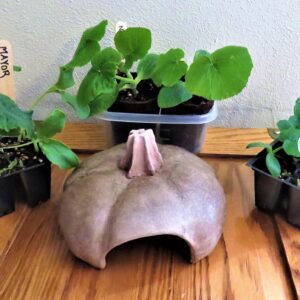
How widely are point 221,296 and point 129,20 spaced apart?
1.51 ft

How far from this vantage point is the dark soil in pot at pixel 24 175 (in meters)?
0.55

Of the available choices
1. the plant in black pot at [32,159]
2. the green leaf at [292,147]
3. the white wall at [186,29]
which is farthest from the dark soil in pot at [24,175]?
the green leaf at [292,147]

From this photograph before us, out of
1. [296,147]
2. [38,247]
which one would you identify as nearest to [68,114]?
[38,247]

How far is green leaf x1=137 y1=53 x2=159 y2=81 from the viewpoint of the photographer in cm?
59

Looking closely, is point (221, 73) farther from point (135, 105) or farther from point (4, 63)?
point (4, 63)

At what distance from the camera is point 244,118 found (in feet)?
2.50

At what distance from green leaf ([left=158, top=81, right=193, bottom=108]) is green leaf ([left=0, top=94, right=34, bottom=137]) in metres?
0.18

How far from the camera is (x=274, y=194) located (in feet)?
1.82

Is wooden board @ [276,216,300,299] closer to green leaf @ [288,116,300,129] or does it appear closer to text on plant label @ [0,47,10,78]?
green leaf @ [288,116,300,129]

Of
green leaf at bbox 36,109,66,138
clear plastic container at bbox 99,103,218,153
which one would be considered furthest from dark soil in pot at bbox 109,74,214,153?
green leaf at bbox 36,109,66,138

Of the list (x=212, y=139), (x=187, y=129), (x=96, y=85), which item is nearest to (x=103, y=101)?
(x=96, y=85)

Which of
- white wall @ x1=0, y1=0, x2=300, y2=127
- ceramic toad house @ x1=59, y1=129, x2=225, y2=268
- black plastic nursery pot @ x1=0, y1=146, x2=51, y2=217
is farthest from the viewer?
white wall @ x1=0, y1=0, x2=300, y2=127

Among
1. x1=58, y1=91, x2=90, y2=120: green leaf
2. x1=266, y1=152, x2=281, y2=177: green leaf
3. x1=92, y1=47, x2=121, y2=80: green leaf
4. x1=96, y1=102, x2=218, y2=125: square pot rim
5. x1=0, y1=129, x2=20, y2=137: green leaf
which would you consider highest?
x1=92, y1=47, x2=121, y2=80: green leaf

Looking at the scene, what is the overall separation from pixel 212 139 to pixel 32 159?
12.8 inches
